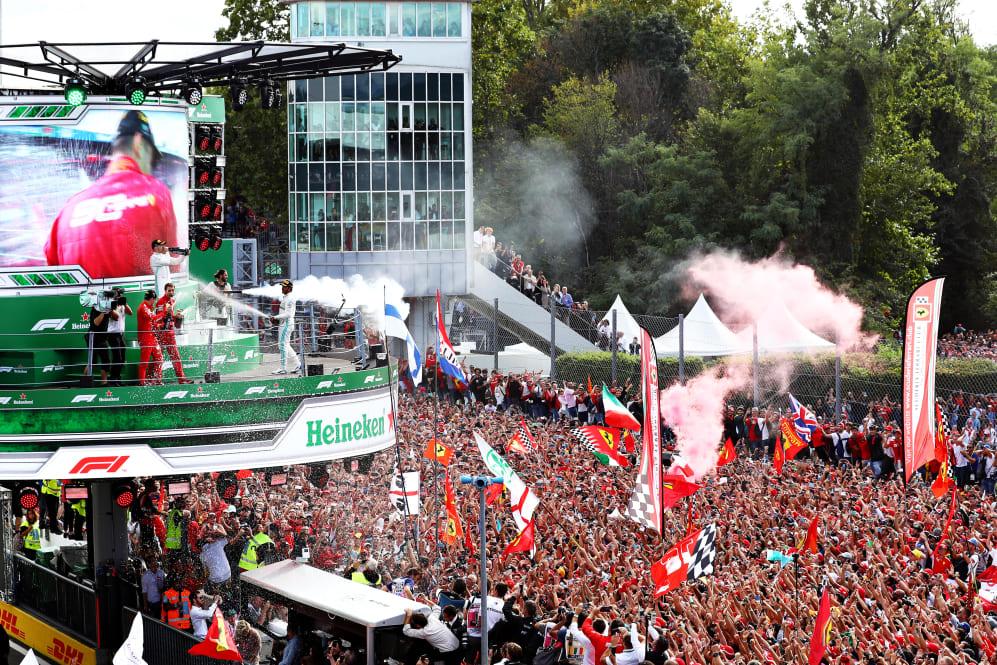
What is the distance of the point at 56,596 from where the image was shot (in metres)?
19.6

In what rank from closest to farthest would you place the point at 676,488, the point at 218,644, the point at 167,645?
1. the point at 218,644
2. the point at 167,645
3. the point at 676,488

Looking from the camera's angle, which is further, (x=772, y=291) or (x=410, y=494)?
(x=772, y=291)

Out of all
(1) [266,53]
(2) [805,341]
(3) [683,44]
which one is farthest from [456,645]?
(3) [683,44]

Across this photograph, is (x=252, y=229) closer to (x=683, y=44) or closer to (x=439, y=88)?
(x=439, y=88)

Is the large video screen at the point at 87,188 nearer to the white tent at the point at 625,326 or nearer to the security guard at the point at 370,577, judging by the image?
the security guard at the point at 370,577

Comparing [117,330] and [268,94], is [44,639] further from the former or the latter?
[268,94]

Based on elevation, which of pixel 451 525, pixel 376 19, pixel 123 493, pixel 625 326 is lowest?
pixel 451 525

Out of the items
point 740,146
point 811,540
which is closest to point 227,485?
point 811,540

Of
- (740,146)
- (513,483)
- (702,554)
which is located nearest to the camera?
(513,483)

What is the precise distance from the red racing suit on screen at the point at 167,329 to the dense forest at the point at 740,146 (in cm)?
3443

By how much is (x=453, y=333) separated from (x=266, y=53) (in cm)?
2381

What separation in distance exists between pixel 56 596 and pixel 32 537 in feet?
11.6

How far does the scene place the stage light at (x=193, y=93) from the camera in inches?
802

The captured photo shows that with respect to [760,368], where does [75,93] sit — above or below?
above
